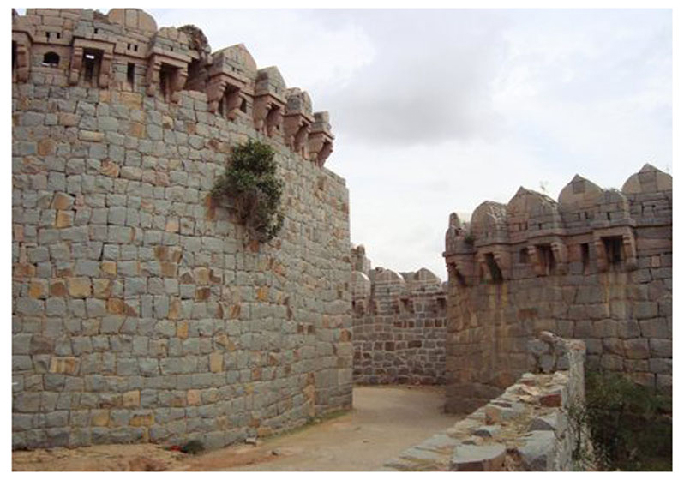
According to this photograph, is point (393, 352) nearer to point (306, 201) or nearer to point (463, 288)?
point (463, 288)

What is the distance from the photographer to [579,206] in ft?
38.5

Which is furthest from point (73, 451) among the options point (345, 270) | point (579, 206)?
point (579, 206)

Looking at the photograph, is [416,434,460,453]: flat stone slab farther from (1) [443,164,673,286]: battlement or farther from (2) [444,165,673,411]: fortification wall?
(1) [443,164,673,286]: battlement

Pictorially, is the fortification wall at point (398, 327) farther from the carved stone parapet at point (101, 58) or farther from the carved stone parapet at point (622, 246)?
the carved stone parapet at point (101, 58)

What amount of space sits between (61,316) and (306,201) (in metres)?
5.42

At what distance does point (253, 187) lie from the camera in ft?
34.5

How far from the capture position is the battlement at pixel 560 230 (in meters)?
11.0

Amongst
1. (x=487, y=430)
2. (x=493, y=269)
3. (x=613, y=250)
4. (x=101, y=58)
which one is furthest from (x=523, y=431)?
(x=101, y=58)

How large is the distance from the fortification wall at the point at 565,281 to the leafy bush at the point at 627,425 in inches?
20.8

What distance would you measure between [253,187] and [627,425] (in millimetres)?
6739

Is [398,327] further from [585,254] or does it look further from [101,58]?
[101,58]

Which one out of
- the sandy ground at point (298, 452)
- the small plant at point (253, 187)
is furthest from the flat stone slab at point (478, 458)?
the small plant at point (253, 187)

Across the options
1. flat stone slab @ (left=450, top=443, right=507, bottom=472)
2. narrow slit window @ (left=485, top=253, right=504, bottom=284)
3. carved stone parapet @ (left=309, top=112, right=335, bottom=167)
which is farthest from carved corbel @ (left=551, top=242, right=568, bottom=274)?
flat stone slab @ (left=450, top=443, right=507, bottom=472)

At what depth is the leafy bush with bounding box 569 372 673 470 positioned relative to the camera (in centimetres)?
935
